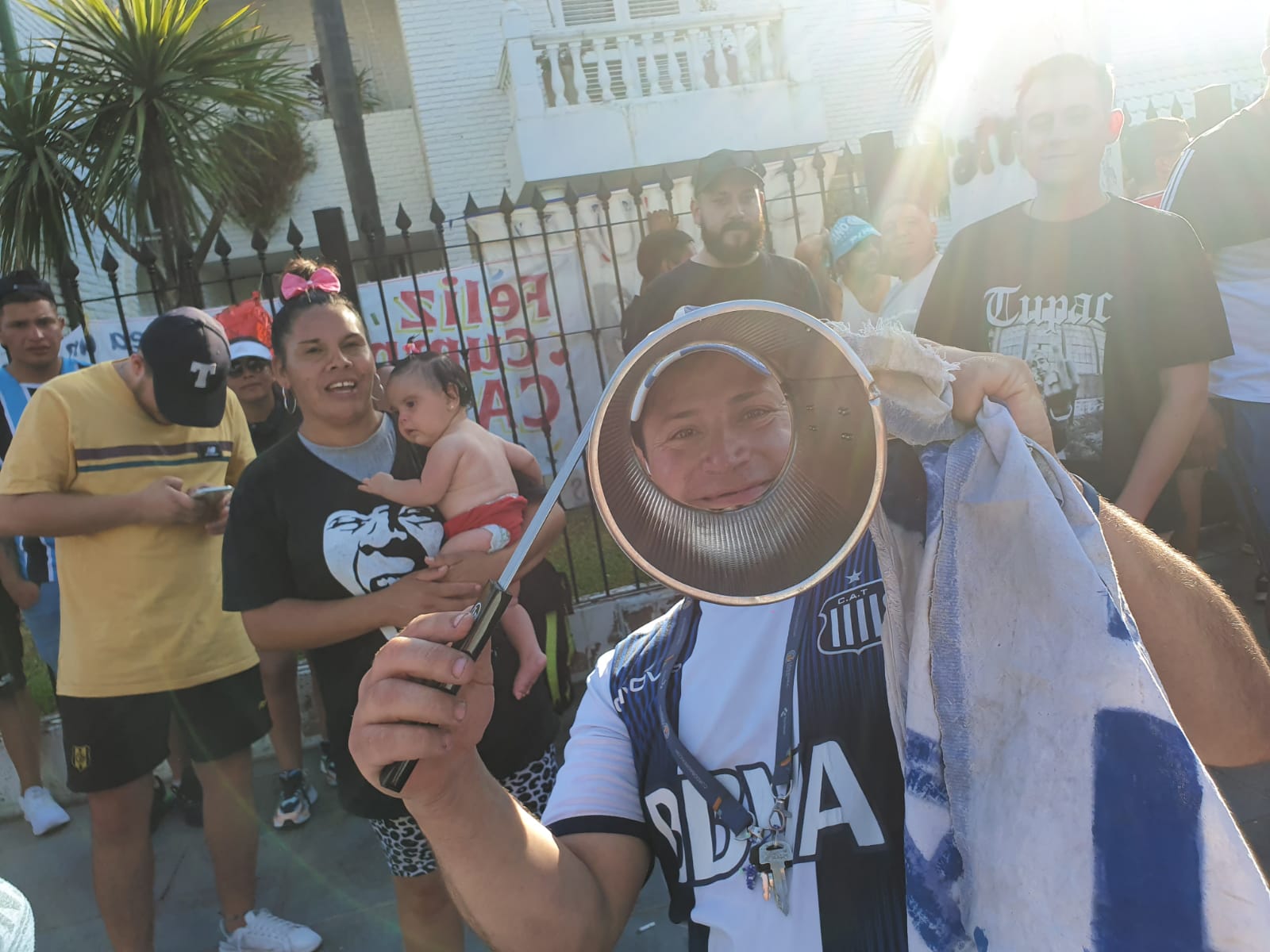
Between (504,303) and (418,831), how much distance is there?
526 cm

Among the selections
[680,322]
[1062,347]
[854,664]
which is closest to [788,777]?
[854,664]

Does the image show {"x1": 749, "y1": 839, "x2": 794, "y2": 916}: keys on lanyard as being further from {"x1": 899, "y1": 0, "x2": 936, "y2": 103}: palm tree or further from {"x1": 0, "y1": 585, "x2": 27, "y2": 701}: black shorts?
{"x1": 899, "y1": 0, "x2": 936, "y2": 103}: palm tree

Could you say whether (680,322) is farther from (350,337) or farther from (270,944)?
(270,944)

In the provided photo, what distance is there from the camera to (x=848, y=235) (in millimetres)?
4547

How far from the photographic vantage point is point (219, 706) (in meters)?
2.91

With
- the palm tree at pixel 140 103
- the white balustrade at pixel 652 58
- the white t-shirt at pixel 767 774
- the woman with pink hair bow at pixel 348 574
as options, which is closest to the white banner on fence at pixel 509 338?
the palm tree at pixel 140 103

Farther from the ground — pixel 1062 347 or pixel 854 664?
pixel 1062 347

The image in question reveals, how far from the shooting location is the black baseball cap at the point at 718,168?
398 centimetres

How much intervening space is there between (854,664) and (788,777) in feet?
0.64

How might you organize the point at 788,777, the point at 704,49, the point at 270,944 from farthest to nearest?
the point at 704,49 < the point at 270,944 < the point at 788,777

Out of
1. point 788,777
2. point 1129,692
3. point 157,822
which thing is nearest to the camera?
point 1129,692

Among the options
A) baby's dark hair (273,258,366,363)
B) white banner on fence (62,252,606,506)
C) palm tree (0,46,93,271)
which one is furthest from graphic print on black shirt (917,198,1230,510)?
palm tree (0,46,93,271)

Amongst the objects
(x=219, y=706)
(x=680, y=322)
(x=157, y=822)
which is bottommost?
(x=157, y=822)

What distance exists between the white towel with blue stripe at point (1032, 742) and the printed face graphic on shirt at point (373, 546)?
1554 millimetres
